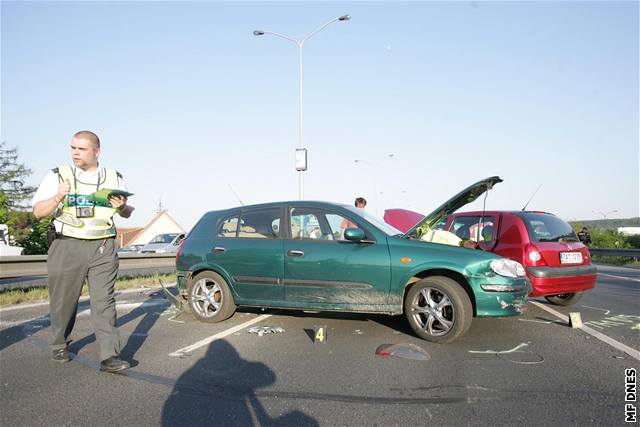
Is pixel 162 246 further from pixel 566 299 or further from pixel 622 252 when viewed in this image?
pixel 622 252

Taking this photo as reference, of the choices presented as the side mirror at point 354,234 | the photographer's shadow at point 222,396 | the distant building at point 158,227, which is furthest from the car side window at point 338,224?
the distant building at point 158,227

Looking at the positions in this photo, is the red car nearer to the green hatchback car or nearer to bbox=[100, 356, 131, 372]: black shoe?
the green hatchback car

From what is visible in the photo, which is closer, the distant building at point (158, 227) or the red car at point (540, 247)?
the red car at point (540, 247)

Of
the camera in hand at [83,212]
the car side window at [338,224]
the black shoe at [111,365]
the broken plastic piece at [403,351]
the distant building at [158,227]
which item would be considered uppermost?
the camera in hand at [83,212]

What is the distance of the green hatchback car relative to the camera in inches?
201

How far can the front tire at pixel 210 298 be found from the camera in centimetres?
620

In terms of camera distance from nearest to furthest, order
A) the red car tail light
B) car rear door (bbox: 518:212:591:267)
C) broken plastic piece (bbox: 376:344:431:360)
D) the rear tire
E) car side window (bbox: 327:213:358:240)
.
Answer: broken plastic piece (bbox: 376:344:431:360)
car side window (bbox: 327:213:358:240)
the red car tail light
car rear door (bbox: 518:212:591:267)
the rear tire

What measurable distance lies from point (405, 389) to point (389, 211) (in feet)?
25.6

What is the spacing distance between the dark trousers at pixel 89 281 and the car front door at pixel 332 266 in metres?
2.21

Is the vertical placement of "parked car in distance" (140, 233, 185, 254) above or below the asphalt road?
below

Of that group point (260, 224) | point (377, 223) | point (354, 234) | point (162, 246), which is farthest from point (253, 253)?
point (162, 246)

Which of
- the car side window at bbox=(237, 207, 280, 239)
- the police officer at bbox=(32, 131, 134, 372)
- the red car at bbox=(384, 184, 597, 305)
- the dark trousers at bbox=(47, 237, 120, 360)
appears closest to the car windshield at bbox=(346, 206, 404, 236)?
the red car at bbox=(384, 184, 597, 305)

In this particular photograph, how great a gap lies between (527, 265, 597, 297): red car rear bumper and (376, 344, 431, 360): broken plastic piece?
2.40 meters

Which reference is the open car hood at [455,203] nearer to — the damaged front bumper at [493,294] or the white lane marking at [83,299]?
the damaged front bumper at [493,294]
